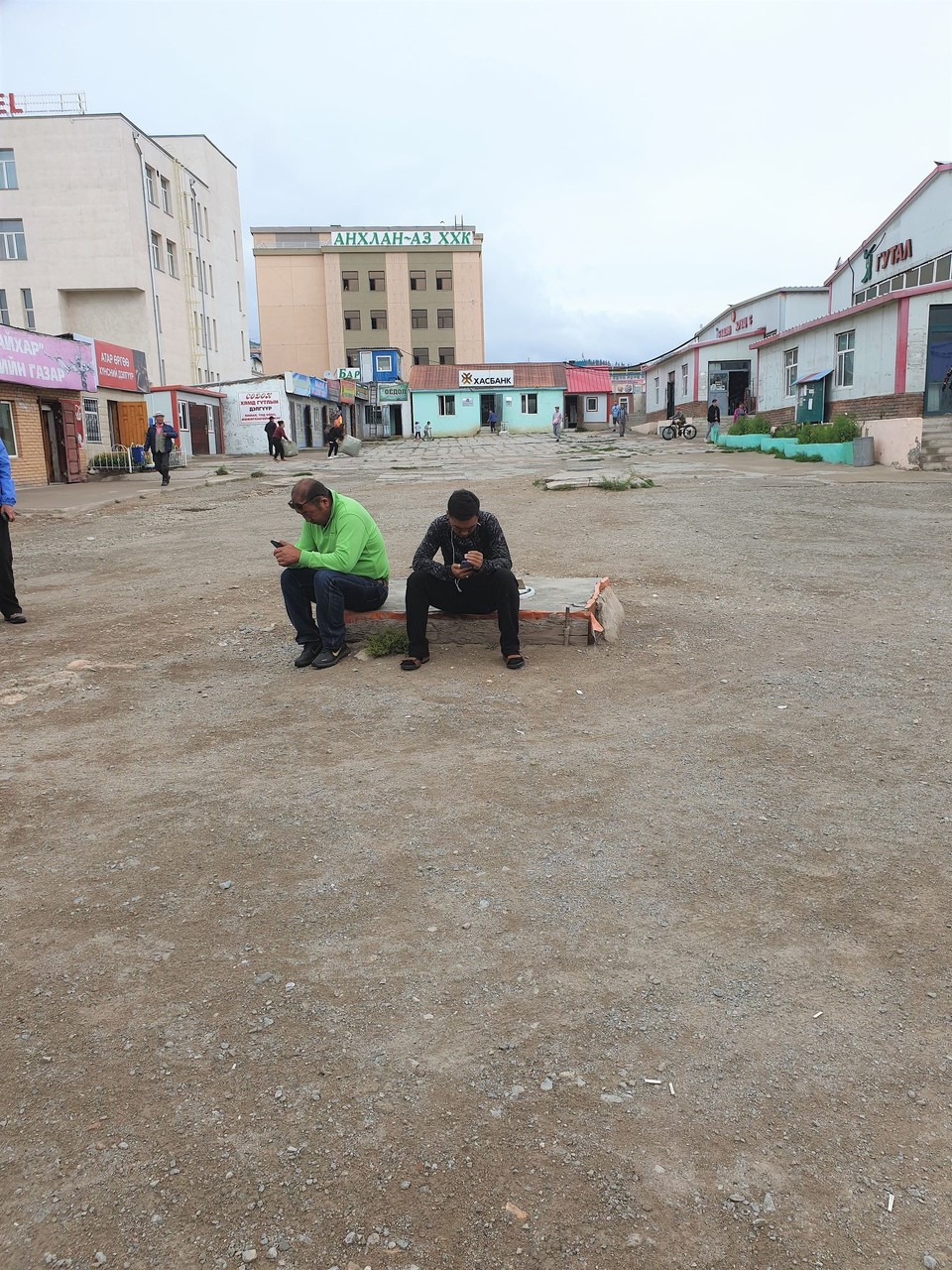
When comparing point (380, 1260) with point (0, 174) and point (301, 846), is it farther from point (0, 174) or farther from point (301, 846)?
point (0, 174)

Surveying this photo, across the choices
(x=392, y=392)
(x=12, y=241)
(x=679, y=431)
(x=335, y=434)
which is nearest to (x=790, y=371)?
(x=679, y=431)

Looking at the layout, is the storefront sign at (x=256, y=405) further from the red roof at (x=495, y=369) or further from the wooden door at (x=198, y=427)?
the red roof at (x=495, y=369)

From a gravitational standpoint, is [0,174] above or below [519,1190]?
above

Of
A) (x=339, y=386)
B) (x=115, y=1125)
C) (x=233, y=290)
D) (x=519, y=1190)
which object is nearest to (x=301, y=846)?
(x=115, y=1125)

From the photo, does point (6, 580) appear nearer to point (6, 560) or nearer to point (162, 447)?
point (6, 560)

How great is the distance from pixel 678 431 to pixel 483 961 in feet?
Answer: 116

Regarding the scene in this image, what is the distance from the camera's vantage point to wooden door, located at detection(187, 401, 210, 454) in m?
34.4

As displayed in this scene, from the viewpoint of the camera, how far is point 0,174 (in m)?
35.4

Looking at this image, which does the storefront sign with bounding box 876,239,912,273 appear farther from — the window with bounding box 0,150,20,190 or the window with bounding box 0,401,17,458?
the window with bounding box 0,150,20,190

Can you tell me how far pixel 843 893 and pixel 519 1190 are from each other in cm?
155

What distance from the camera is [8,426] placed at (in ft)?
67.7

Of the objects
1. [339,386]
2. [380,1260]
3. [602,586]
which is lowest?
[380,1260]

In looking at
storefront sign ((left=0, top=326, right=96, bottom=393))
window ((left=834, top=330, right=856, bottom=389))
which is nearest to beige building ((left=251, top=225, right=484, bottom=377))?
storefront sign ((left=0, top=326, right=96, bottom=393))

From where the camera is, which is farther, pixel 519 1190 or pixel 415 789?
pixel 415 789
